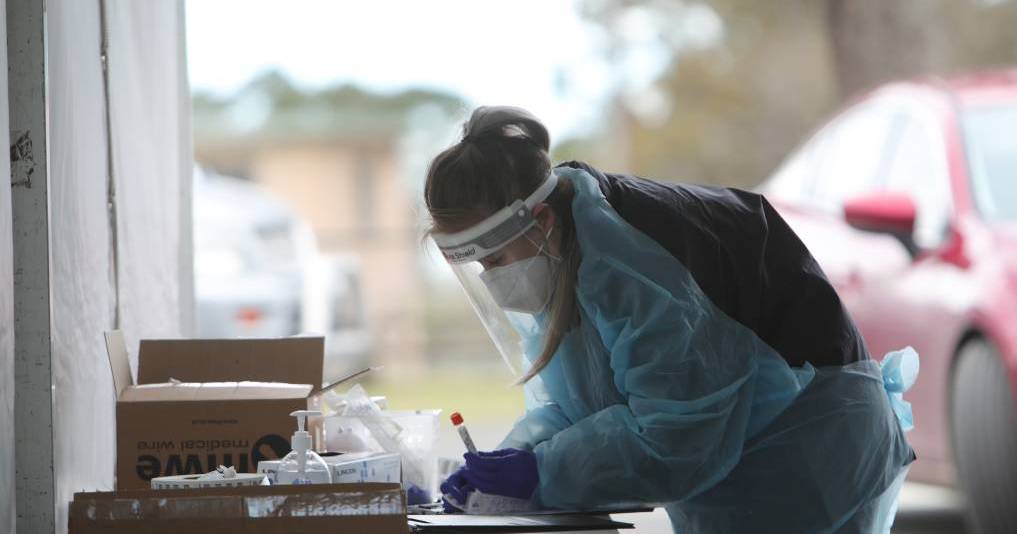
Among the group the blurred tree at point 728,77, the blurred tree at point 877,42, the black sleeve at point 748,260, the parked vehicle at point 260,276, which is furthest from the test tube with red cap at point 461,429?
the blurred tree at point 728,77

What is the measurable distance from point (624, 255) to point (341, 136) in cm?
1676

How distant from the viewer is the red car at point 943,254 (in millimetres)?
4715

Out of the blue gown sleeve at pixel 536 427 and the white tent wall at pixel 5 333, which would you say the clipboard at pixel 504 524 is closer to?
the blue gown sleeve at pixel 536 427

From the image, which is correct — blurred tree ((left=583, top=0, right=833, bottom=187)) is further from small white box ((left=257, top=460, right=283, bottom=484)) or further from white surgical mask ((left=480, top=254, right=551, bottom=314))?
small white box ((left=257, top=460, right=283, bottom=484))

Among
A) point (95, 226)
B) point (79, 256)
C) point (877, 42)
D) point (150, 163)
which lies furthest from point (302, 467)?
point (877, 42)

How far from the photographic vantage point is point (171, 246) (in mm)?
4008

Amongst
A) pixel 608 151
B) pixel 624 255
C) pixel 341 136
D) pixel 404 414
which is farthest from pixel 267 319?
pixel 341 136

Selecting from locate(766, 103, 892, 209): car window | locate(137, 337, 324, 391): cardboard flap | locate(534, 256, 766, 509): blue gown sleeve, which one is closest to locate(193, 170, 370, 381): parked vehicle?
locate(766, 103, 892, 209): car window

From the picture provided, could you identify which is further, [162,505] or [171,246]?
[171,246]

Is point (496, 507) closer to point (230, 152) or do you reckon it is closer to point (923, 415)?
point (923, 415)

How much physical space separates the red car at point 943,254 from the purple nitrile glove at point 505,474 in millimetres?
2458

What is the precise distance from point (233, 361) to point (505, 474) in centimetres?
75

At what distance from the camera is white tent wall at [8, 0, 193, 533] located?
259cm

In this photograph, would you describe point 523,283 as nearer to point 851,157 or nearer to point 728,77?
point 851,157
